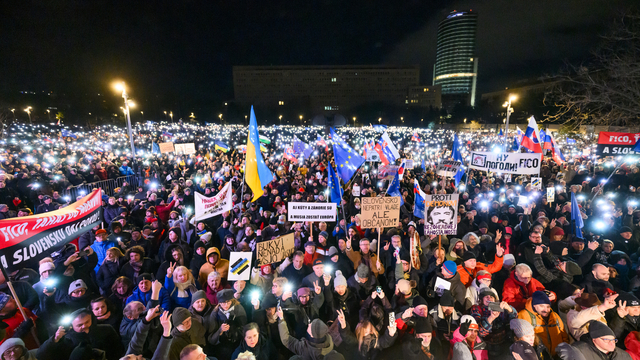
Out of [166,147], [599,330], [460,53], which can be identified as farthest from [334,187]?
[460,53]

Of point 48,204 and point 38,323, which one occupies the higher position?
point 48,204

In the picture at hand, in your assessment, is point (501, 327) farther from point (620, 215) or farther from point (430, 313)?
point (620, 215)

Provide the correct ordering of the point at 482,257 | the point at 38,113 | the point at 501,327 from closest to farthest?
1. the point at 501,327
2. the point at 482,257
3. the point at 38,113

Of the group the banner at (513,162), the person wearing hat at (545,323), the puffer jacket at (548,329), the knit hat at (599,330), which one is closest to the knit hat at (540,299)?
the person wearing hat at (545,323)

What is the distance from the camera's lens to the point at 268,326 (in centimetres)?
313

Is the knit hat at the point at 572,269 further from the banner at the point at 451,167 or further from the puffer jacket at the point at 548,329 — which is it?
the banner at the point at 451,167

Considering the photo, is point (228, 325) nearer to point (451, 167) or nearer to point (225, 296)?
point (225, 296)

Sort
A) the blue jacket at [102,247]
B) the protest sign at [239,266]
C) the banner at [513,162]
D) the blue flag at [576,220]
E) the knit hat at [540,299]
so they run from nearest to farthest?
the knit hat at [540,299] < the protest sign at [239,266] < the blue jacket at [102,247] < the blue flag at [576,220] < the banner at [513,162]

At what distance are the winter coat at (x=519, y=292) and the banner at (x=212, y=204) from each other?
14.9ft

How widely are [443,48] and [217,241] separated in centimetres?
16334

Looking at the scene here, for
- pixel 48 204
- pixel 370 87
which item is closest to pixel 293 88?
pixel 370 87

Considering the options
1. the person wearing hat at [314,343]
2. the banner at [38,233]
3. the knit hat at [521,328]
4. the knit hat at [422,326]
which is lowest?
the person wearing hat at [314,343]

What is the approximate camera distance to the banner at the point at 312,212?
16.5 ft

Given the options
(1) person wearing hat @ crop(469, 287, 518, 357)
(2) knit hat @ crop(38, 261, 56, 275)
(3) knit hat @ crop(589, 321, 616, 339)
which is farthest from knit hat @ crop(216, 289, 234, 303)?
(3) knit hat @ crop(589, 321, 616, 339)
